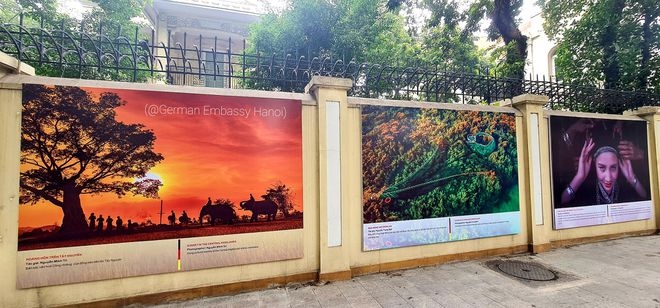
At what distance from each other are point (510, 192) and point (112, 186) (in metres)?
5.77

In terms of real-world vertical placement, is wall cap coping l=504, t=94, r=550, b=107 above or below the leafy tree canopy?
below

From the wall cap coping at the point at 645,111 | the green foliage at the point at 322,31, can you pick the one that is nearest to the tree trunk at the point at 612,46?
the wall cap coping at the point at 645,111

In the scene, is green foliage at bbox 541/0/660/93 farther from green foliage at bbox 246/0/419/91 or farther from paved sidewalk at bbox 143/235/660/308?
paved sidewalk at bbox 143/235/660/308

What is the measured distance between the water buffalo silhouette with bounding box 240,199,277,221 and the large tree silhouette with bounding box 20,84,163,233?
1068 millimetres

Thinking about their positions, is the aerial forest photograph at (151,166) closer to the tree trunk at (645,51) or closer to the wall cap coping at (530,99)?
the wall cap coping at (530,99)

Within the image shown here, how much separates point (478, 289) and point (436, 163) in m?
1.82

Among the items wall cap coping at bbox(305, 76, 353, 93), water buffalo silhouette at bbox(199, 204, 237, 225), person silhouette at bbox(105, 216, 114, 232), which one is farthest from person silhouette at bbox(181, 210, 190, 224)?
wall cap coping at bbox(305, 76, 353, 93)

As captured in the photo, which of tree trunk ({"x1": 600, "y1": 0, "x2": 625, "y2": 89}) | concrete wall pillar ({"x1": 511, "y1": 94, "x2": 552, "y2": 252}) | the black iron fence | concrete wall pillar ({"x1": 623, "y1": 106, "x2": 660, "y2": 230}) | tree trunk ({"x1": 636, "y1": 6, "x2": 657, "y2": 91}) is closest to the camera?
the black iron fence

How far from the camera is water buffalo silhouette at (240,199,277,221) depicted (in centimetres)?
397

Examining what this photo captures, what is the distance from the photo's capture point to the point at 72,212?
341cm

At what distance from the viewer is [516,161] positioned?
5465 millimetres

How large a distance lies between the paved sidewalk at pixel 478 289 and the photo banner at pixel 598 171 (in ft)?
3.83

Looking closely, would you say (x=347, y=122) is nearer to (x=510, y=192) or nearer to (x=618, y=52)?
(x=510, y=192)

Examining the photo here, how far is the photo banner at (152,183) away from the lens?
3.35 metres
